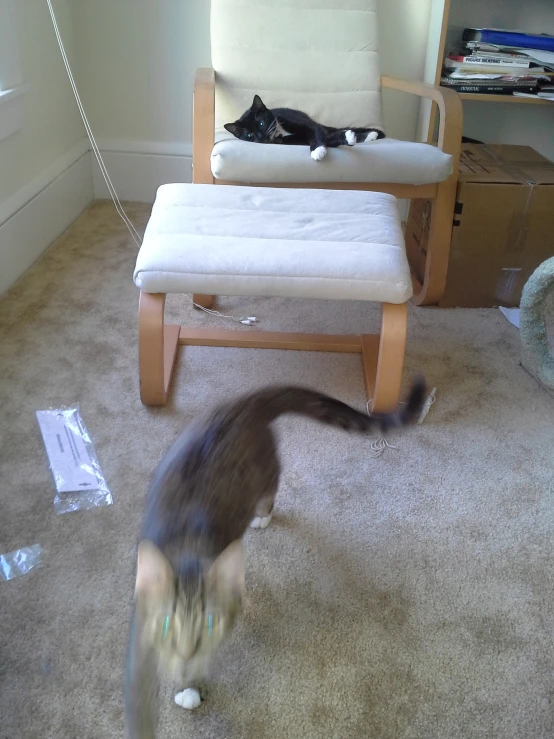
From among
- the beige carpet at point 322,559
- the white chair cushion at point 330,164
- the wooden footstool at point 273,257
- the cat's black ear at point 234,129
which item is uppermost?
the cat's black ear at point 234,129

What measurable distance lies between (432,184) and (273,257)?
0.75m

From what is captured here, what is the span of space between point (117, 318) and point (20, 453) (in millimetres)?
A: 618

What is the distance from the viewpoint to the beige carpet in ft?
2.83

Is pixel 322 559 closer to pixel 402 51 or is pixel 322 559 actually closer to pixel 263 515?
pixel 263 515

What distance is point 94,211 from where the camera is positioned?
2.54 m

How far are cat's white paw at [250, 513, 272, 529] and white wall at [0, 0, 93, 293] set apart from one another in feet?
3.91

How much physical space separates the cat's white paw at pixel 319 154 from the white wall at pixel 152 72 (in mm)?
986

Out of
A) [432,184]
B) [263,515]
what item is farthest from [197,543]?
[432,184]

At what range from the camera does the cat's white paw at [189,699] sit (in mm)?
839

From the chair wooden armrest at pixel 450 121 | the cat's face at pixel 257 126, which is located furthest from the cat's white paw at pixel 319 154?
the chair wooden armrest at pixel 450 121

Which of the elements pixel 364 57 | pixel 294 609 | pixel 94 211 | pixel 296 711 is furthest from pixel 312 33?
pixel 296 711

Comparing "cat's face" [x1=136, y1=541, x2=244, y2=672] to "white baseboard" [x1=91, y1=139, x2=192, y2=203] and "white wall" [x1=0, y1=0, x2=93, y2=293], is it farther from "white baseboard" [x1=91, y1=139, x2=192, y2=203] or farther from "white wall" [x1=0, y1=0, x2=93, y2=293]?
"white baseboard" [x1=91, y1=139, x2=192, y2=203]

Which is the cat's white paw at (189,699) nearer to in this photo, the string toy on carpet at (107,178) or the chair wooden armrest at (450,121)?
the string toy on carpet at (107,178)

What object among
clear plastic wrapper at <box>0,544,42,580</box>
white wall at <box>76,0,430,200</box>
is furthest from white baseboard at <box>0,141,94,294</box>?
clear plastic wrapper at <box>0,544,42,580</box>
